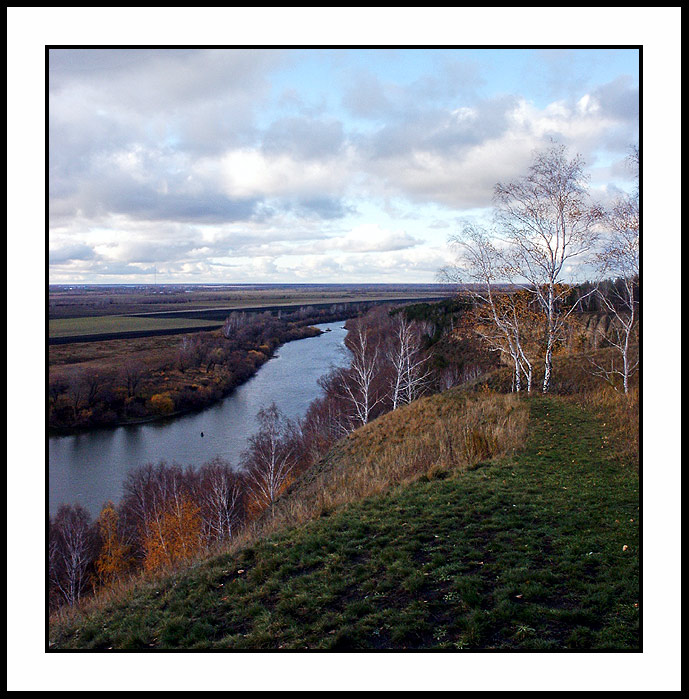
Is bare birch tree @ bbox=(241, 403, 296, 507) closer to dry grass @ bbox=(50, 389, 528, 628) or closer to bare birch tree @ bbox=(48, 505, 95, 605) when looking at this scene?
bare birch tree @ bbox=(48, 505, 95, 605)

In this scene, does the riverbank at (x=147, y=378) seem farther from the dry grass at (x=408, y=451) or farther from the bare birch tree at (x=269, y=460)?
the dry grass at (x=408, y=451)

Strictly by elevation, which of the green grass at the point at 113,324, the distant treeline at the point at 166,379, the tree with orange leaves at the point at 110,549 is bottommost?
the tree with orange leaves at the point at 110,549

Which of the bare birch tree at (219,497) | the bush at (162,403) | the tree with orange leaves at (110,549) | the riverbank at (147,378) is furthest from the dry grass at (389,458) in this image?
the bush at (162,403)

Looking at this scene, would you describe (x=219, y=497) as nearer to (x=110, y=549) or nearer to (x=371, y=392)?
(x=110, y=549)

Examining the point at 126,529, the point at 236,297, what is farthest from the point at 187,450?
the point at 236,297

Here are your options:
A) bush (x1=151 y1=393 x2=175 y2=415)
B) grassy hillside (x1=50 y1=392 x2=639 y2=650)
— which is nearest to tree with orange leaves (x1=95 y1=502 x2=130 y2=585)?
grassy hillside (x1=50 y1=392 x2=639 y2=650)
